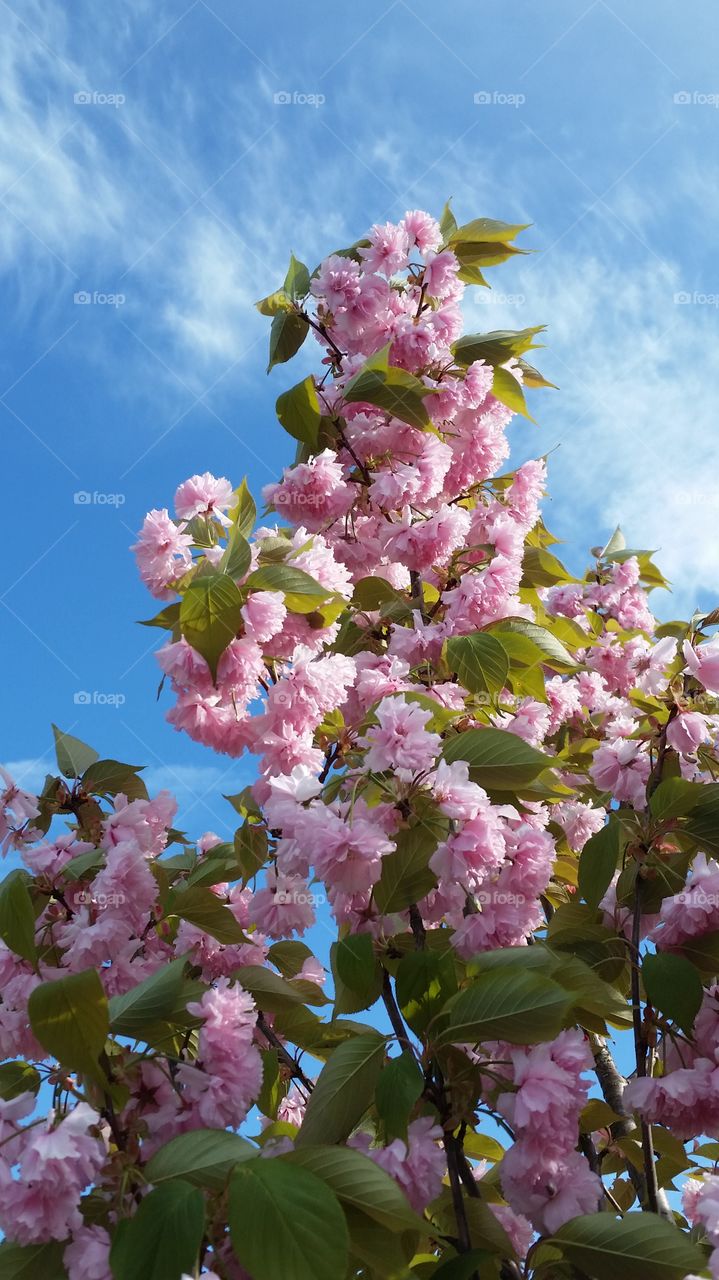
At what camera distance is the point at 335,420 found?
3.34 meters

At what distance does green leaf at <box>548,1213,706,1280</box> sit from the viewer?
1703mm

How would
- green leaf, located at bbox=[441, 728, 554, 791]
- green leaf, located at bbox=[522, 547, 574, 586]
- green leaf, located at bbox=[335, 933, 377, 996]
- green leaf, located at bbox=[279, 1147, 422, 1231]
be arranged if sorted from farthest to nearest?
green leaf, located at bbox=[522, 547, 574, 586] < green leaf, located at bbox=[441, 728, 554, 791] < green leaf, located at bbox=[335, 933, 377, 996] < green leaf, located at bbox=[279, 1147, 422, 1231]

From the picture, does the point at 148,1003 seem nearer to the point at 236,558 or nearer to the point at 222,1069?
the point at 222,1069

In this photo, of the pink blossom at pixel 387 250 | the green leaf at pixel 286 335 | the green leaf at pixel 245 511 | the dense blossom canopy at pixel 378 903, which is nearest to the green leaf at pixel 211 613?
the dense blossom canopy at pixel 378 903

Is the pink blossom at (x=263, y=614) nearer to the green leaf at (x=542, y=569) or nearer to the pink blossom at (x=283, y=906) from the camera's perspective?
the pink blossom at (x=283, y=906)

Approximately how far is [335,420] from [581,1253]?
7.80ft

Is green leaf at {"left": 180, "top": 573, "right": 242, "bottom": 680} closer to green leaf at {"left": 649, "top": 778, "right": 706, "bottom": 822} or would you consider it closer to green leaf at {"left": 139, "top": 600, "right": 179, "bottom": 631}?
green leaf at {"left": 139, "top": 600, "right": 179, "bottom": 631}

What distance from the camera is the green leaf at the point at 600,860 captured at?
7.30 feet

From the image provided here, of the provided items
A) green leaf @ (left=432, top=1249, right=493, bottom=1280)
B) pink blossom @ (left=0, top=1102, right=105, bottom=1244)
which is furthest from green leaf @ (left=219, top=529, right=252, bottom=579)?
green leaf @ (left=432, top=1249, right=493, bottom=1280)

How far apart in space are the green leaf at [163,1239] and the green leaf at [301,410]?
221 cm

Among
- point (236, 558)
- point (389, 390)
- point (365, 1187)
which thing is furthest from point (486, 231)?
point (365, 1187)

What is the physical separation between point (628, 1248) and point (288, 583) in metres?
1.46

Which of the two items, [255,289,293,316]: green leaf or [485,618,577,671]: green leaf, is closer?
[485,618,577,671]: green leaf

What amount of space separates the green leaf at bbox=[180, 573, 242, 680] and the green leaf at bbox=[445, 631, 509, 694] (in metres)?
0.61
